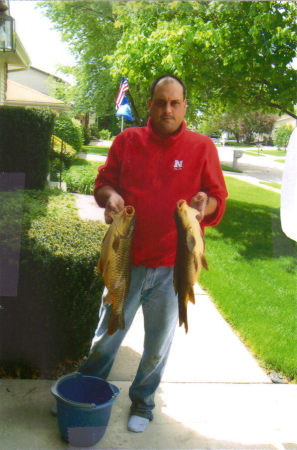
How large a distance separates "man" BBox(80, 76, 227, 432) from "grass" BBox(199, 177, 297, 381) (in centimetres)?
86

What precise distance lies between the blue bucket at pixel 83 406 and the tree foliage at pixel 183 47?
1.57 metres

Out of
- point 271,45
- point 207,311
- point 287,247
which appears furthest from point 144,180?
point 287,247

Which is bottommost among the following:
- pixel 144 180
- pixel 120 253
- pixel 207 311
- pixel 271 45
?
pixel 207 311

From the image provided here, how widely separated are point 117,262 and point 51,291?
733 millimetres

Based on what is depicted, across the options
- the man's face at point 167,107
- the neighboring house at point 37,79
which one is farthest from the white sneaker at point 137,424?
the neighboring house at point 37,79

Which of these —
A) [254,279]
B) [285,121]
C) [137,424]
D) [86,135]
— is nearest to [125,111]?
[86,135]

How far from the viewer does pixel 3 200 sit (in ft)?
9.87

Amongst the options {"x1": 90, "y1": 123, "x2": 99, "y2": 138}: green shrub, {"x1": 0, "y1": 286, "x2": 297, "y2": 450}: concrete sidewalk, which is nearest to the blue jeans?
{"x1": 0, "y1": 286, "x2": 297, "y2": 450}: concrete sidewalk

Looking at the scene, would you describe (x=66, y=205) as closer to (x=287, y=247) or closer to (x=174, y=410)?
(x=174, y=410)

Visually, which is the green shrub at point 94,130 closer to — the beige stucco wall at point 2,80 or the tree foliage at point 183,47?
the tree foliage at point 183,47

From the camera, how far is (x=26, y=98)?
3.06m

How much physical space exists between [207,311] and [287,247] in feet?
4.31

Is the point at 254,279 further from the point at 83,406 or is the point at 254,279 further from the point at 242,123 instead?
the point at 83,406

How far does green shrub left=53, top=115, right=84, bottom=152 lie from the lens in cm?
294
